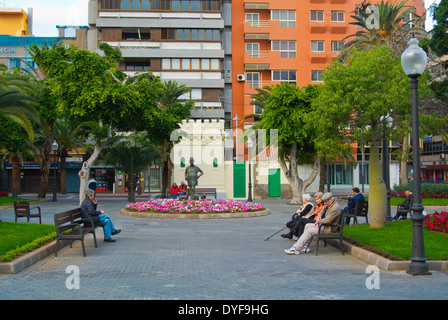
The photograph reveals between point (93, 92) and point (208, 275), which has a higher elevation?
point (93, 92)

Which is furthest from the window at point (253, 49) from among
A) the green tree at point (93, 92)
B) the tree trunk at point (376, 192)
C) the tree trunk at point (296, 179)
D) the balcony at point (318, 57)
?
the tree trunk at point (376, 192)

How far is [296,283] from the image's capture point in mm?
7738

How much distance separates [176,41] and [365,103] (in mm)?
41258

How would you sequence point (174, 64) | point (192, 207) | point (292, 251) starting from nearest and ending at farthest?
point (292, 251) → point (192, 207) → point (174, 64)

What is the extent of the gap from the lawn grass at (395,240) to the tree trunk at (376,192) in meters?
0.31

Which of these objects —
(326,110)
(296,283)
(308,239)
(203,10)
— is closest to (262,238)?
(308,239)

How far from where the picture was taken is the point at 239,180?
36188 mm

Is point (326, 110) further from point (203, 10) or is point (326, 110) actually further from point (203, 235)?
point (203, 10)

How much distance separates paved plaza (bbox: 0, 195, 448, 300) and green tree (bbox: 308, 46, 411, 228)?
3.09 meters

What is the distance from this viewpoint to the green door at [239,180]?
36.1 m

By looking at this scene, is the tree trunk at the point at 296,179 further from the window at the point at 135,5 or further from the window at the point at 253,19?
the window at the point at 135,5

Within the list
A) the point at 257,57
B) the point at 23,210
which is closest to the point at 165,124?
the point at 23,210

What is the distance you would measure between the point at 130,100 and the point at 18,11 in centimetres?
4286

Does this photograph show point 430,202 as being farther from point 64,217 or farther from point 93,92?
point 64,217
